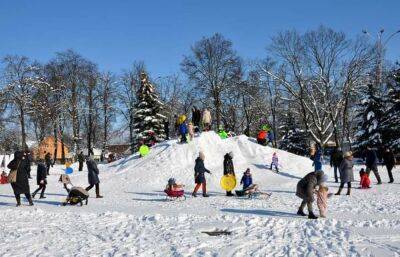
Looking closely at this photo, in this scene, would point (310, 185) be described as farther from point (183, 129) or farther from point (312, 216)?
point (183, 129)

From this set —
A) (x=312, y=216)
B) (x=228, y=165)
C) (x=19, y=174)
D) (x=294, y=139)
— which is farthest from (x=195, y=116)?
(x=294, y=139)

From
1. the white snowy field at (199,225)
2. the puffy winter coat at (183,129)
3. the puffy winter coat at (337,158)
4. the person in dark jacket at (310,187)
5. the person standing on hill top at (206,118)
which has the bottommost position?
the white snowy field at (199,225)

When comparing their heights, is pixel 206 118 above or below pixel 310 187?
above

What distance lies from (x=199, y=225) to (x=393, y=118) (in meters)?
27.3

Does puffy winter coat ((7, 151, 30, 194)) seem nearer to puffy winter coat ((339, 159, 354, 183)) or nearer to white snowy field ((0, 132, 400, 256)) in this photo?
white snowy field ((0, 132, 400, 256))

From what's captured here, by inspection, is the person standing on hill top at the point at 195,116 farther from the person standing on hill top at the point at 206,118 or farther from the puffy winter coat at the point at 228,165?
the puffy winter coat at the point at 228,165

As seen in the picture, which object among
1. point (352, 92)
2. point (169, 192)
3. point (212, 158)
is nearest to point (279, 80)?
point (352, 92)

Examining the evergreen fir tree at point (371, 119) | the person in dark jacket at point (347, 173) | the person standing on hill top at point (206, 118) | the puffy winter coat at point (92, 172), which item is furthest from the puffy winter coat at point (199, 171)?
the evergreen fir tree at point (371, 119)

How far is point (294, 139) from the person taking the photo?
160 ft

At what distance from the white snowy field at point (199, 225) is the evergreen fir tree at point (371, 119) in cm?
1640

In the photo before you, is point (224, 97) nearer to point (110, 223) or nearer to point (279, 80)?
point (279, 80)

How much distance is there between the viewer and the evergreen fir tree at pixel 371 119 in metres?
35.4

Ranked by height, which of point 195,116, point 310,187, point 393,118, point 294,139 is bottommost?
point 310,187

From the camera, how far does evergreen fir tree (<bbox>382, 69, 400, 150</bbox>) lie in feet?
110
